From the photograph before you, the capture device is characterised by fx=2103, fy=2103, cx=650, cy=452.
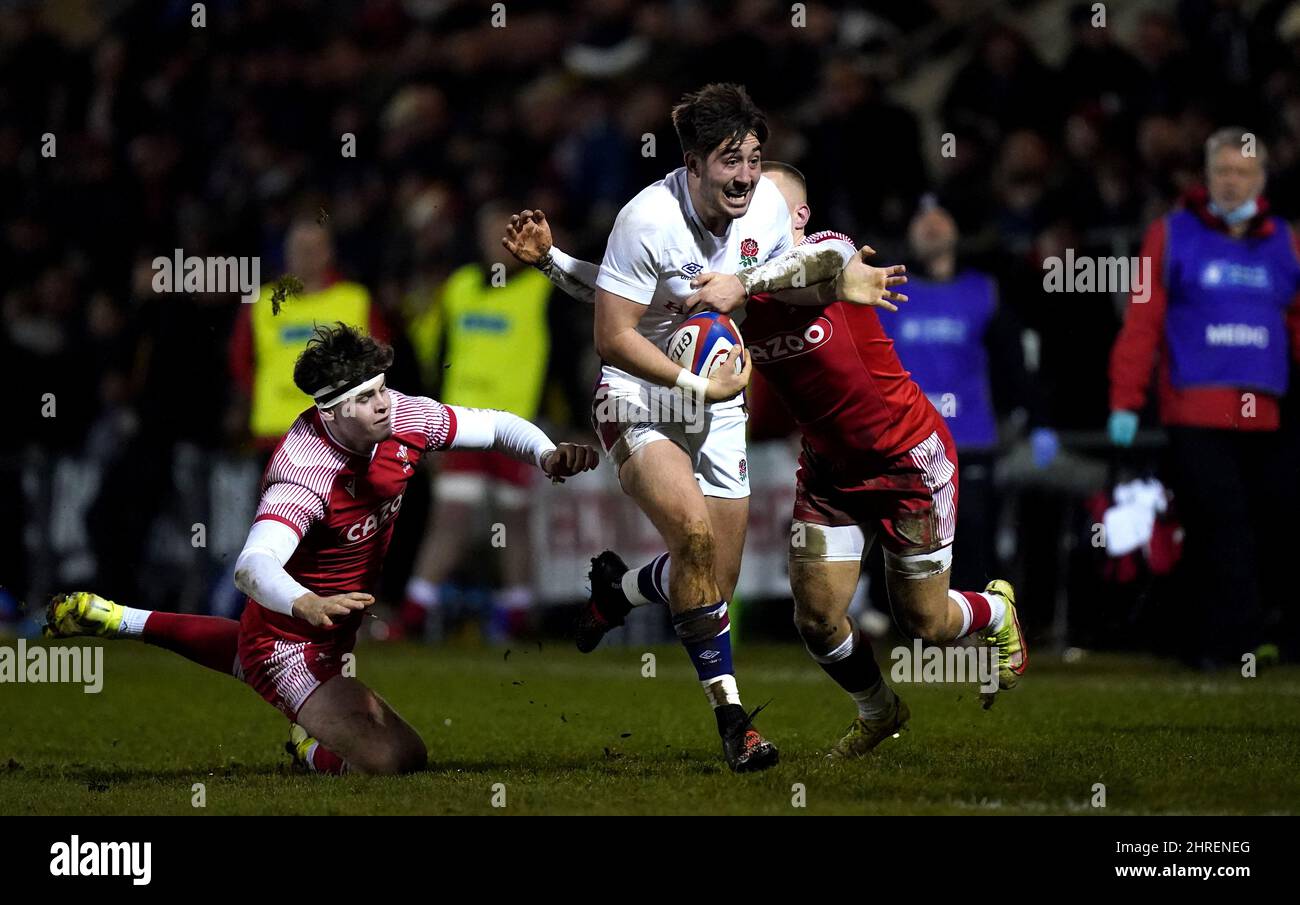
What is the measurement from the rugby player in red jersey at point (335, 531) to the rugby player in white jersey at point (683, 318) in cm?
28

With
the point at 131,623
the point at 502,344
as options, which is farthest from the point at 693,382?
the point at 502,344

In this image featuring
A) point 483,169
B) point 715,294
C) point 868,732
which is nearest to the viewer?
point 715,294

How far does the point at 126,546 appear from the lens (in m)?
15.1

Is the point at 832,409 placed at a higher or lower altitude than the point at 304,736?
higher

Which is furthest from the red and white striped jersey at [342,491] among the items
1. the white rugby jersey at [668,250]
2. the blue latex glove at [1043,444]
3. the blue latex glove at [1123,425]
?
the blue latex glove at [1043,444]

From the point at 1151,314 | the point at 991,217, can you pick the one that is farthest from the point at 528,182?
the point at 1151,314

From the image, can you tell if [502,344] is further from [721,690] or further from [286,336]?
[721,690]

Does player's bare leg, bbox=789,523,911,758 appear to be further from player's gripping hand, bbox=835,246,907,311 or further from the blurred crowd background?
the blurred crowd background

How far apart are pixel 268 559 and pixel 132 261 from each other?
445 inches

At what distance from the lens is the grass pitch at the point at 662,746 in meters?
6.92

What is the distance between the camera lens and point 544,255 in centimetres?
825

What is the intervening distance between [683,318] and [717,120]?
0.80 metres

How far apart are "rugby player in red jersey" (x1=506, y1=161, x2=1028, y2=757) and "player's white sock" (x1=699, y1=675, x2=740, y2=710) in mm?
520
